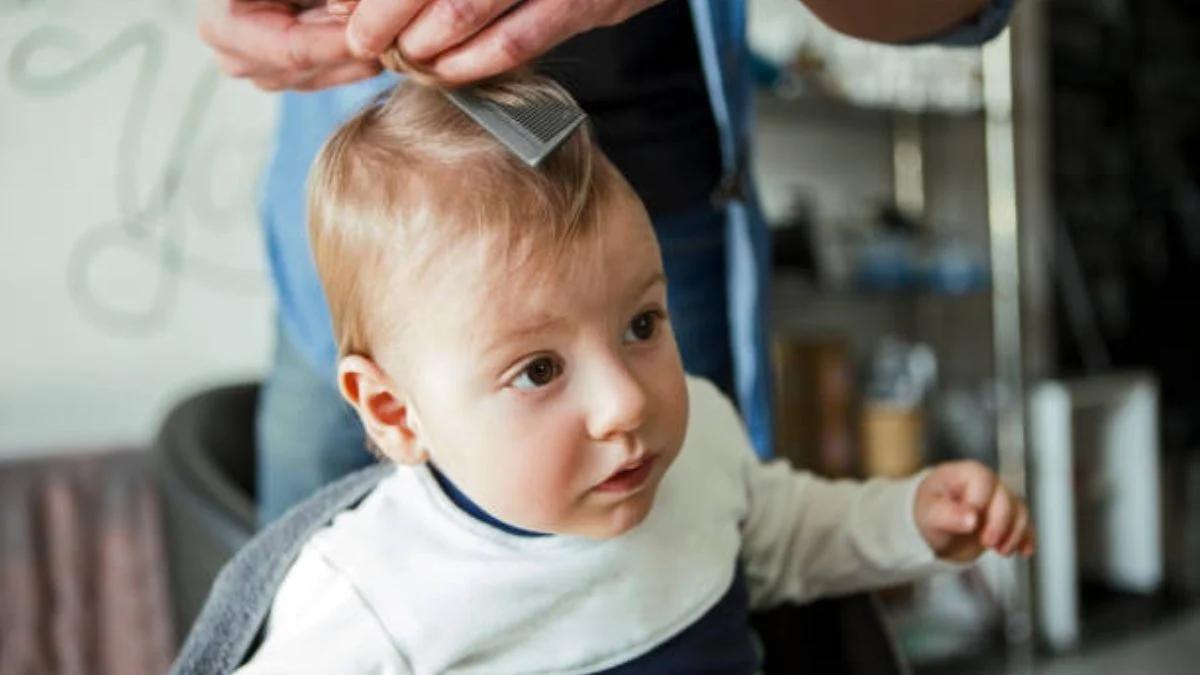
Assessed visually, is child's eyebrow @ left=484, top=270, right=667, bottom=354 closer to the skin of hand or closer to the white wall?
the skin of hand

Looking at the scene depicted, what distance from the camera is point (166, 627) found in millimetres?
1311

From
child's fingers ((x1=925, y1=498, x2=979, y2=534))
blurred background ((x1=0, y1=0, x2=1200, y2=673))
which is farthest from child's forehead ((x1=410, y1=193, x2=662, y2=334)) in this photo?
blurred background ((x1=0, y1=0, x2=1200, y2=673))

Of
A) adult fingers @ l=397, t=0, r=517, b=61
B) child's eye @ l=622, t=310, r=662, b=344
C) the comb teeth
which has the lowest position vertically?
child's eye @ l=622, t=310, r=662, b=344

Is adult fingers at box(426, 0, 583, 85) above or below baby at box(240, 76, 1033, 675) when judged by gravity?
above

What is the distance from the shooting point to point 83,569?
1316 millimetres

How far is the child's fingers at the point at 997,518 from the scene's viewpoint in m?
0.54

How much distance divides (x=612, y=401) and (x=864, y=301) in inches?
74.5

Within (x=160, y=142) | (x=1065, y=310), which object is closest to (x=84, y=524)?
(x=160, y=142)

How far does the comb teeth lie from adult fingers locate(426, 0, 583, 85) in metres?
0.01

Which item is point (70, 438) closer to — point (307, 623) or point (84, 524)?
point (84, 524)

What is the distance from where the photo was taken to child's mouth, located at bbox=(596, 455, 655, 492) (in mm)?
430

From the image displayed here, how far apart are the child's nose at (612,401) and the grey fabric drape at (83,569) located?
1.05 meters

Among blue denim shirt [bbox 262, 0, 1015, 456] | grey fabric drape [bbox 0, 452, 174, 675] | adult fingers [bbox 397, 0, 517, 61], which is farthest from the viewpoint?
grey fabric drape [bbox 0, 452, 174, 675]

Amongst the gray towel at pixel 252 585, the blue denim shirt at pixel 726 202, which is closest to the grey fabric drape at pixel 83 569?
the blue denim shirt at pixel 726 202
